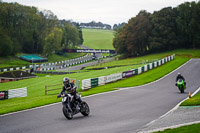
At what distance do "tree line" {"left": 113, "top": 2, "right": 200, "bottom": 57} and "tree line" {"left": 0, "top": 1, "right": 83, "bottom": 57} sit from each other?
90.8 feet

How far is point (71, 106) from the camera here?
47.1ft

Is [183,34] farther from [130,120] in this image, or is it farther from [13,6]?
[130,120]

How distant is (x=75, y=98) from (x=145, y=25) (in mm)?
82193

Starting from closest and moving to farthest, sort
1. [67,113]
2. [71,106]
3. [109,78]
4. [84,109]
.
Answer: [67,113] < [71,106] < [84,109] < [109,78]

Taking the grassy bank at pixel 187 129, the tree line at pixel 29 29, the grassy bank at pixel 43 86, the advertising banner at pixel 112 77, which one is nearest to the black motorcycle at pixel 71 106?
the grassy bank at pixel 43 86

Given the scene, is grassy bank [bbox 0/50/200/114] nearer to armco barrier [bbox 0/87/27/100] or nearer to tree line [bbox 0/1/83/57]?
armco barrier [bbox 0/87/27/100]

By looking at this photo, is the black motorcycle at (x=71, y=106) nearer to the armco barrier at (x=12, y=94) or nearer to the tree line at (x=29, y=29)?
the armco barrier at (x=12, y=94)

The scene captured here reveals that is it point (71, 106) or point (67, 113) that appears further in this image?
point (71, 106)

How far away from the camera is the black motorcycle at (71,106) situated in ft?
45.1

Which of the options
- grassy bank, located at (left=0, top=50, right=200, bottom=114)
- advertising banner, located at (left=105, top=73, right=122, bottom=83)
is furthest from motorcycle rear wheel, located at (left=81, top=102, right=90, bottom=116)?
advertising banner, located at (left=105, top=73, right=122, bottom=83)

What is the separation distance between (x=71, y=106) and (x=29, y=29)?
4045 inches

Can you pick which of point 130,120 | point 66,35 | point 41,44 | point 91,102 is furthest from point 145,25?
point 130,120

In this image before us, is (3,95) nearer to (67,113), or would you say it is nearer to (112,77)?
(112,77)

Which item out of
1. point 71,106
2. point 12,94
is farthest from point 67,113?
point 12,94
